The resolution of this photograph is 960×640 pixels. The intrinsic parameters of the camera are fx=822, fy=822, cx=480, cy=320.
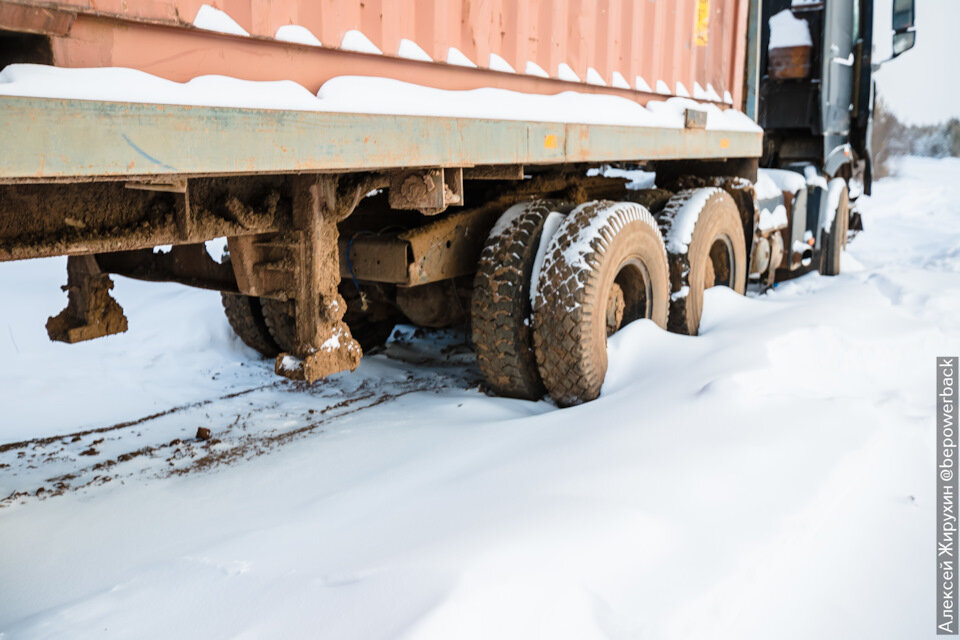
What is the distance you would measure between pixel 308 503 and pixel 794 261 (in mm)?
5890

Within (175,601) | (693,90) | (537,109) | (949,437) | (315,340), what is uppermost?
(693,90)

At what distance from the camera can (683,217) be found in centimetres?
512

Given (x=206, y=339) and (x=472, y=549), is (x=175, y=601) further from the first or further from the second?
(x=206, y=339)

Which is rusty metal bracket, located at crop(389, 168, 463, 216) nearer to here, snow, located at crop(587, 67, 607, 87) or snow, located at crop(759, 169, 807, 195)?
snow, located at crop(587, 67, 607, 87)

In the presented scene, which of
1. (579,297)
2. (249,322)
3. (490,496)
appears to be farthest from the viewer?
(249,322)

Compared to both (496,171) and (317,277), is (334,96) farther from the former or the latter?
(496,171)

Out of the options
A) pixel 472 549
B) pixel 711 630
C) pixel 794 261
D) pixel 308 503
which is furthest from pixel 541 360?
pixel 794 261

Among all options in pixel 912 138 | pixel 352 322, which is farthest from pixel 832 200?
pixel 912 138

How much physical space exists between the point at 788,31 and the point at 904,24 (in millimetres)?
1223

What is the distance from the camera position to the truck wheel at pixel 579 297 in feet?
12.5

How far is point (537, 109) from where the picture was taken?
3.49 metres

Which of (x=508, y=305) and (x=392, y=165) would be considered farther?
(x=508, y=305)

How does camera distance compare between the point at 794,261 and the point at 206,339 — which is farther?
the point at 794,261

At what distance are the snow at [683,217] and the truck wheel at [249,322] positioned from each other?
8.31 feet
